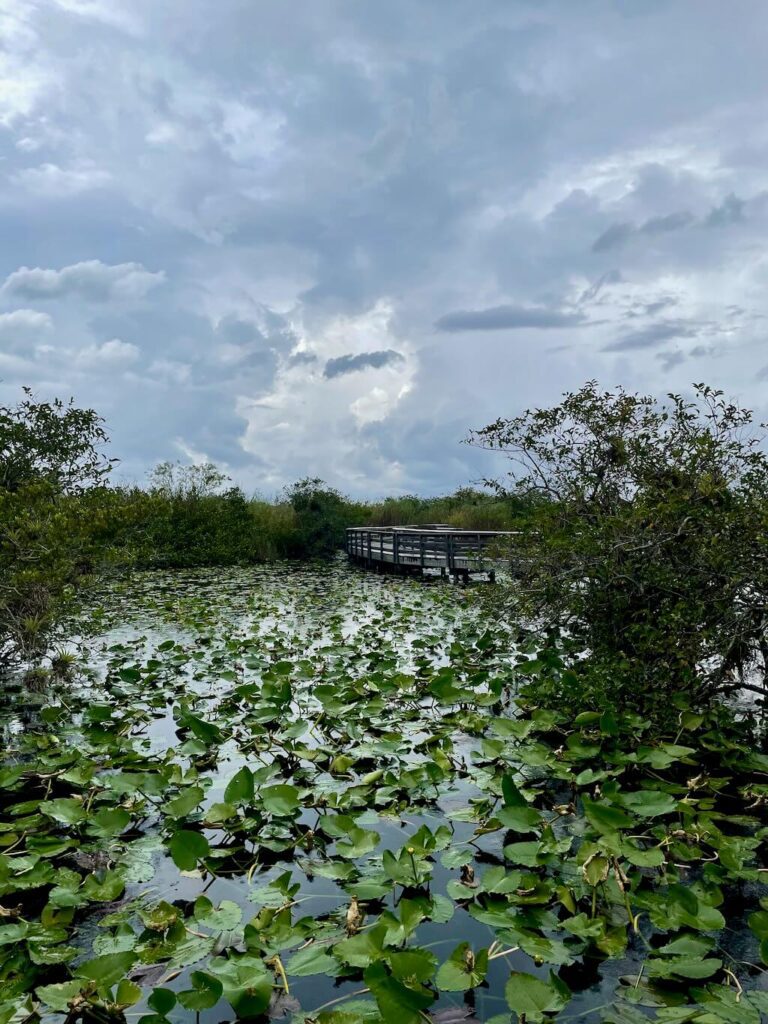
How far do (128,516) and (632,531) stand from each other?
16.1 ft

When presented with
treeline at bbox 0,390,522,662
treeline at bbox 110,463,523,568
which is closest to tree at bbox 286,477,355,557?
treeline at bbox 110,463,523,568

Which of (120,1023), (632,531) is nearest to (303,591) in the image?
(632,531)

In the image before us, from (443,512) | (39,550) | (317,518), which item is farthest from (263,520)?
(39,550)

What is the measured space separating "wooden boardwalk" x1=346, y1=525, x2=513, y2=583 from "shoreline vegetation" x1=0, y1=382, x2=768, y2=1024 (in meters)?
5.76

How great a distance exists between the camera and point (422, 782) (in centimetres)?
403

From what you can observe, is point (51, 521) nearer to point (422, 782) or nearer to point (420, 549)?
point (422, 782)

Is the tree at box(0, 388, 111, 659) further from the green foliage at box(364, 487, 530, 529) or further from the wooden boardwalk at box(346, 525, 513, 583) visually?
the green foliage at box(364, 487, 530, 529)

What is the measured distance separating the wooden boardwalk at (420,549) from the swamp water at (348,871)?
7.57m

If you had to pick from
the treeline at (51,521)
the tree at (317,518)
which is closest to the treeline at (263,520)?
the tree at (317,518)

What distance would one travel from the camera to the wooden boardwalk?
14.9 m

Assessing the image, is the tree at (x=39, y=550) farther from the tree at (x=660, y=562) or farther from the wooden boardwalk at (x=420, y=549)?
the wooden boardwalk at (x=420, y=549)

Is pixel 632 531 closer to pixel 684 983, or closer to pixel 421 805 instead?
pixel 421 805

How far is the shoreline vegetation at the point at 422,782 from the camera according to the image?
93.3 inches

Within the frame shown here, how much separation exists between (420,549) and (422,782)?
42.1 feet
